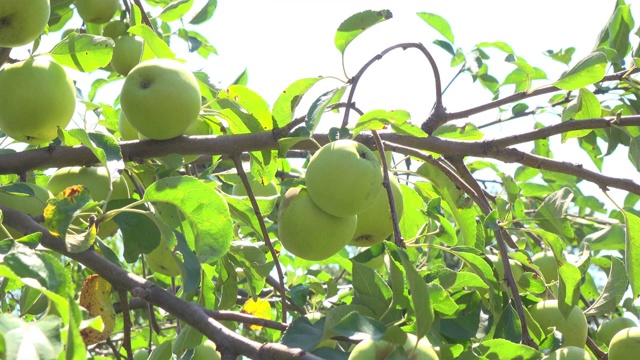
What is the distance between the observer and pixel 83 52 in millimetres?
1955

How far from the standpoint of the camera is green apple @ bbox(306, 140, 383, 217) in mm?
1605

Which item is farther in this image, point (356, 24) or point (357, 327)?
point (356, 24)

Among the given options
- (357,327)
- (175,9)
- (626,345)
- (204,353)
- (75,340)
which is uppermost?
(175,9)

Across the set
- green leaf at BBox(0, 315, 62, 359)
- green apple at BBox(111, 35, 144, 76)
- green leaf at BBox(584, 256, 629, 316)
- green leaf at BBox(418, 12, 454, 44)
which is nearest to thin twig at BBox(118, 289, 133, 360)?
green leaf at BBox(0, 315, 62, 359)

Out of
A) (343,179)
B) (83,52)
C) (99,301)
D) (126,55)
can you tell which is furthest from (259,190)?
(343,179)

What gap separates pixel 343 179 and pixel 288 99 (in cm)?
43

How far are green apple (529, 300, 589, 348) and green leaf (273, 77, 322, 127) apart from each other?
87 centimetres

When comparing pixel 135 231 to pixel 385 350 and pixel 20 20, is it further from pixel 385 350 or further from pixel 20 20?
pixel 385 350

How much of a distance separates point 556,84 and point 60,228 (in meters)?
1.37

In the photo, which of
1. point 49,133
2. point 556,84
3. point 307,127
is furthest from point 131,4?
point 556,84

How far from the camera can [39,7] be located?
1839 millimetres

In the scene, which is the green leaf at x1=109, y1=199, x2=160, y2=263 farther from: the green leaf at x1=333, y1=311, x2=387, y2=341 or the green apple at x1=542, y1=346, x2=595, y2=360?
the green apple at x1=542, y1=346, x2=595, y2=360

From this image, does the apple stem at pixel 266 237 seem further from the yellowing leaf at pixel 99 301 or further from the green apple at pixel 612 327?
the green apple at pixel 612 327

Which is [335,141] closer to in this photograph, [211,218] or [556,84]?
[211,218]
